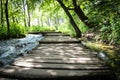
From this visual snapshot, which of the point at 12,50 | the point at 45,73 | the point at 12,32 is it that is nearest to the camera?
the point at 45,73

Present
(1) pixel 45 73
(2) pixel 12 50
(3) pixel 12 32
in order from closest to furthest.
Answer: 1. (1) pixel 45 73
2. (2) pixel 12 50
3. (3) pixel 12 32

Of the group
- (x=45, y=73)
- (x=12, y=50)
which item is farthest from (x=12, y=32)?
(x=45, y=73)

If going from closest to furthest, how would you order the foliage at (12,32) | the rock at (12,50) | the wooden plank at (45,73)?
the wooden plank at (45,73) < the rock at (12,50) < the foliage at (12,32)

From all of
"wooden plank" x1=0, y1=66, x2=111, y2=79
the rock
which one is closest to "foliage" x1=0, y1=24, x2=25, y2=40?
the rock

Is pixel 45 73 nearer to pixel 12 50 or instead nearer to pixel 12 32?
pixel 12 50

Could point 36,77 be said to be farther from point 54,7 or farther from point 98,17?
point 54,7

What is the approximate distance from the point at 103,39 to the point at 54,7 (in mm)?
8356

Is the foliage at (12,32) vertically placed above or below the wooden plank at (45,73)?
above

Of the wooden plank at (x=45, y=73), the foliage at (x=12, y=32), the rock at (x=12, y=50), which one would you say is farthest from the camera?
the foliage at (x=12, y=32)

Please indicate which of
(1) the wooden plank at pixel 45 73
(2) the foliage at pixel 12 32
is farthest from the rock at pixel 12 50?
(2) the foliage at pixel 12 32

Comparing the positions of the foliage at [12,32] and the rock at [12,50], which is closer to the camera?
the rock at [12,50]

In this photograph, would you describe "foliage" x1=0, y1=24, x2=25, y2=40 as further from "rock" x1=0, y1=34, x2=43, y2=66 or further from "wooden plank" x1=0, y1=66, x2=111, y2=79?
"wooden plank" x1=0, y1=66, x2=111, y2=79

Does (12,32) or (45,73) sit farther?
(12,32)

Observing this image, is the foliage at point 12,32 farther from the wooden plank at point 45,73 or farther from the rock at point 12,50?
the wooden plank at point 45,73
